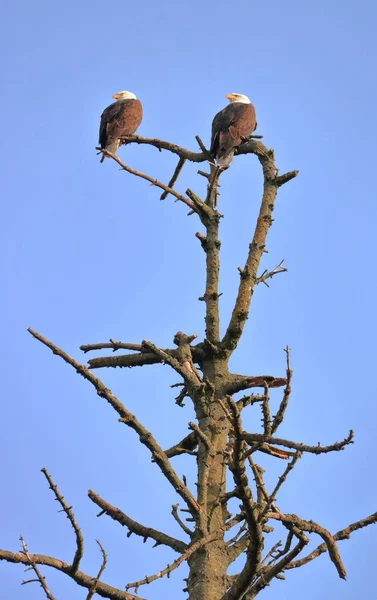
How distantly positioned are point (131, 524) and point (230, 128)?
6.25 m

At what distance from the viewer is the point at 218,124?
9.92 metres

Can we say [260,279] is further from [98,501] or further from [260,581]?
[260,581]

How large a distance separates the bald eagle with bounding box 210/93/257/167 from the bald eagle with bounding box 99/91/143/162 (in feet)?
7.41

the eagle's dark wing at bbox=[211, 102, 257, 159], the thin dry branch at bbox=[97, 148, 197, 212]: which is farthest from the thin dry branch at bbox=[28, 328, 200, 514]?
the eagle's dark wing at bbox=[211, 102, 257, 159]

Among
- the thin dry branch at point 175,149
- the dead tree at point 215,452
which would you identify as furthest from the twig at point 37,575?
the thin dry branch at point 175,149

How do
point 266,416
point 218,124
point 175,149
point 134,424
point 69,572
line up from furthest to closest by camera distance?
point 218,124
point 175,149
point 134,424
point 69,572
point 266,416

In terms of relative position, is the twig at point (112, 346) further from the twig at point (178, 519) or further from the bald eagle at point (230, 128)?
the bald eagle at point (230, 128)

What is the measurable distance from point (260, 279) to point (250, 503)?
2.61m

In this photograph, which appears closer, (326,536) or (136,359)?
(326,536)

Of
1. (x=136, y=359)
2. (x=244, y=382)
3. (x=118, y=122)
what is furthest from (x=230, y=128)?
(x=244, y=382)

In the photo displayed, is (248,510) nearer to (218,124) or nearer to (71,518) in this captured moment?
(71,518)

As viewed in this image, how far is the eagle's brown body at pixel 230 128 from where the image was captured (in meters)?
8.49

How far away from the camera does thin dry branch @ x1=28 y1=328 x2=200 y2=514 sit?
4199 millimetres

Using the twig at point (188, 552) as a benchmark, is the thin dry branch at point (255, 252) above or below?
above
